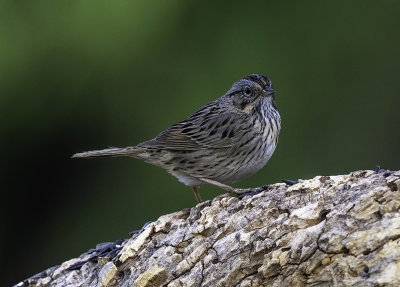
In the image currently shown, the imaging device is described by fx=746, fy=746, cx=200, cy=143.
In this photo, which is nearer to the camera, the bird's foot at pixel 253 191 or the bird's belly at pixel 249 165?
the bird's foot at pixel 253 191

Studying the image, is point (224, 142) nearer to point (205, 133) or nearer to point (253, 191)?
point (205, 133)

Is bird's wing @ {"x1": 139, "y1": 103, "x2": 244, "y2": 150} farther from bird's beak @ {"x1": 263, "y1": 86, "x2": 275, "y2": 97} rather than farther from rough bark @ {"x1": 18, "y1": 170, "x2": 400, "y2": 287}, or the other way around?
rough bark @ {"x1": 18, "y1": 170, "x2": 400, "y2": 287}

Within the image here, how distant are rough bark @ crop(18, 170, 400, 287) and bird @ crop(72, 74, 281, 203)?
35.2 inches

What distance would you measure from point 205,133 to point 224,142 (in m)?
0.25

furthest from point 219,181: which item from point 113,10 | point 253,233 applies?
point 113,10

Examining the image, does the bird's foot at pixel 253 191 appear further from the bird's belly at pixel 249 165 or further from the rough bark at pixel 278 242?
the bird's belly at pixel 249 165

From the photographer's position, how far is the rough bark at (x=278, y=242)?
3.52 metres

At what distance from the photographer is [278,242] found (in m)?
3.84

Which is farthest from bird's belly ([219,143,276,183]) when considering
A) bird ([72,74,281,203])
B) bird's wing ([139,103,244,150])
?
bird's wing ([139,103,244,150])

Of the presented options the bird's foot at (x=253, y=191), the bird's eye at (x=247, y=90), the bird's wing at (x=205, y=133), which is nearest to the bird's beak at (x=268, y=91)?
the bird's eye at (x=247, y=90)

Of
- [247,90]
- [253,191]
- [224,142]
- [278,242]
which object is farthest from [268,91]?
[278,242]

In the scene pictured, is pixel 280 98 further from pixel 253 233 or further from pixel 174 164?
pixel 253 233

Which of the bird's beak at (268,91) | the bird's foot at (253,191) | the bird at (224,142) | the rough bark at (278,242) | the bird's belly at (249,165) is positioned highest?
the bird's beak at (268,91)

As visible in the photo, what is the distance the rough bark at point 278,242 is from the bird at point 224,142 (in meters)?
0.89
